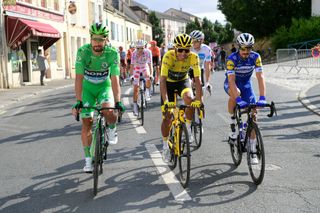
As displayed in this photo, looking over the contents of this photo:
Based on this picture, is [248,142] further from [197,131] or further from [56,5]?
[56,5]

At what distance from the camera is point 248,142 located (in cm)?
605

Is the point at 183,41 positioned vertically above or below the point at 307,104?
above

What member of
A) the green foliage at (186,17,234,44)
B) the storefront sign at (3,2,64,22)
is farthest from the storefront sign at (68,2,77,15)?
the green foliage at (186,17,234,44)

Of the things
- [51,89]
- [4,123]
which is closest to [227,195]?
[4,123]

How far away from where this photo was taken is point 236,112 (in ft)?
21.6

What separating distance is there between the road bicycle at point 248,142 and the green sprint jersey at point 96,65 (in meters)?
1.82

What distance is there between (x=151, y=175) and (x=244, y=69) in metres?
2.00

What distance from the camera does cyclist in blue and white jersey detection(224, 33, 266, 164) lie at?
6176 millimetres

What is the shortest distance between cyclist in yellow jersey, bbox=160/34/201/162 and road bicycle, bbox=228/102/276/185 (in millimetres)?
716

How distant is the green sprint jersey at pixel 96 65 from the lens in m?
5.90

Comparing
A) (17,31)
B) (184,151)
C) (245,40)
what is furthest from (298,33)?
(184,151)

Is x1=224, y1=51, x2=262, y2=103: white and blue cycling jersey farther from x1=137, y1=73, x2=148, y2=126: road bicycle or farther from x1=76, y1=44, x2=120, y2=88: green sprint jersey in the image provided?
x1=137, y1=73, x2=148, y2=126: road bicycle

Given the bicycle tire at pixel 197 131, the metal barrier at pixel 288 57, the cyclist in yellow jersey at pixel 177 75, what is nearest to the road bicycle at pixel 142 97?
the bicycle tire at pixel 197 131

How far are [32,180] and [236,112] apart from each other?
9.85 feet
